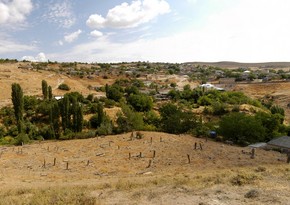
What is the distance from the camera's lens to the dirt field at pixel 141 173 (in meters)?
11.5

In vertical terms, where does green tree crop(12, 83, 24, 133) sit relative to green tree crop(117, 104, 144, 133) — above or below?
above

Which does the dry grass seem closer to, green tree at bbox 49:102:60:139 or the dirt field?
the dirt field

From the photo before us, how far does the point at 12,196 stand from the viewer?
12.4 m

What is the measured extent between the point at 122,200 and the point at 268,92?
78632mm

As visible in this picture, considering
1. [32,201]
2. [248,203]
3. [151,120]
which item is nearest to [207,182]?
[248,203]

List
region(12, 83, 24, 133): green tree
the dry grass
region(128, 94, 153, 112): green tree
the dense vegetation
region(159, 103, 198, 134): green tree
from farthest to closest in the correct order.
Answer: region(128, 94, 153, 112): green tree < region(12, 83, 24, 133): green tree < region(159, 103, 198, 134): green tree < the dense vegetation < the dry grass

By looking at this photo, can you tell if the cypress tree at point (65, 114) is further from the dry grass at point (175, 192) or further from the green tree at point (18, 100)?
the dry grass at point (175, 192)

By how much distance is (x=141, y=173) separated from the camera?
1833 cm

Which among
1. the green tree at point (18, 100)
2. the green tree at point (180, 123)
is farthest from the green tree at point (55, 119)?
the green tree at point (180, 123)

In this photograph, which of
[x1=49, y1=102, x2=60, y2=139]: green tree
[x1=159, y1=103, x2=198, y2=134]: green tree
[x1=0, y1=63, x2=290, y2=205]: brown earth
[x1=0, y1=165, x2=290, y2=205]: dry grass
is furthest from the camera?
[x1=49, y1=102, x2=60, y2=139]: green tree

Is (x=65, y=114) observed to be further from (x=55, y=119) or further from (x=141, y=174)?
(x=141, y=174)

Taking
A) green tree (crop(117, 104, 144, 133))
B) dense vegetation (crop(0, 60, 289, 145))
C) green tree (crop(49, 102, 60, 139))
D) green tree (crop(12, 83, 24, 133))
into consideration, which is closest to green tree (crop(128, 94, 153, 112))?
dense vegetation (crop(0, 60, 289, 145))

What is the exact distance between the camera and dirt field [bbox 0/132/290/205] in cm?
1149

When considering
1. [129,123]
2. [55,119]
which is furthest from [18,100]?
[129,123]
